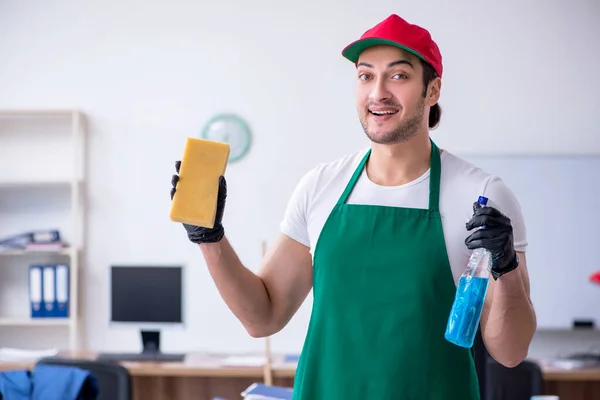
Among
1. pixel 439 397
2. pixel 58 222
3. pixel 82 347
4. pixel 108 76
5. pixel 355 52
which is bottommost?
pixel 82 347

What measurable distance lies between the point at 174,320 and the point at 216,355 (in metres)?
0.33

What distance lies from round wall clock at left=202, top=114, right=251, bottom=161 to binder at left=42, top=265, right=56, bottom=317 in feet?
3.94

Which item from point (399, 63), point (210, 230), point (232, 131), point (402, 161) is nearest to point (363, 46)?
point (399, 63)

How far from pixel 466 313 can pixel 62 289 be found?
3.52m

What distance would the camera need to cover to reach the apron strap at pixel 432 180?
5.09 feet

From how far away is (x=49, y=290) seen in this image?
443cm

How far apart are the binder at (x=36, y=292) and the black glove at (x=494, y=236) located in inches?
140

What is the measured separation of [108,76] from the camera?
4.74 metres

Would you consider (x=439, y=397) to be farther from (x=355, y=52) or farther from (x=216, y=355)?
(x=216, y=355)

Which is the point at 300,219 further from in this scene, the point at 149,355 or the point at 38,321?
the point at 38,321

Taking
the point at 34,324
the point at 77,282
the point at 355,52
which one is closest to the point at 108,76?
the point at 77,282

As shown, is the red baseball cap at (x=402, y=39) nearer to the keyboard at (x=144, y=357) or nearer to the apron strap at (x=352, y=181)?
the apron strap at (x=352, y=181)

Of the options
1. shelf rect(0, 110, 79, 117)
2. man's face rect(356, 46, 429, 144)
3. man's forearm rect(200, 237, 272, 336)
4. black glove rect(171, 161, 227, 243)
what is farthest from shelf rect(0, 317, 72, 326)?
man's face rect(356, 46, 429, 144)

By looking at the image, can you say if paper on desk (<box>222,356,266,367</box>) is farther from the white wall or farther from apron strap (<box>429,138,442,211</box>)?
apron strap (<box>429,138,442,211</box>)
